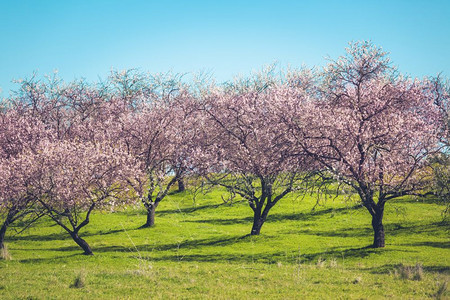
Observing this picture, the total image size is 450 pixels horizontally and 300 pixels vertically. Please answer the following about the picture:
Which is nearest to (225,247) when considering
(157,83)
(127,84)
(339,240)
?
(339,240)

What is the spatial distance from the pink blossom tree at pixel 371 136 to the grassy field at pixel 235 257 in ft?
7.25

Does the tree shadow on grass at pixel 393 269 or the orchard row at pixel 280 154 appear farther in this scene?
the orchard row at pixel 280 154

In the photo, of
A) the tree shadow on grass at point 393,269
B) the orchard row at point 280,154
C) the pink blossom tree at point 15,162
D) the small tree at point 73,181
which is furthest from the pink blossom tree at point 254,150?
the pink blossom tree at point 15,162

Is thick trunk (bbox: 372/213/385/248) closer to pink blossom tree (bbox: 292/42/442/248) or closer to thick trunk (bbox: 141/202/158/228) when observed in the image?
pink blossom tree (bbox: 292/42/442/248)

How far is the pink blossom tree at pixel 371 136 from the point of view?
2698 cm

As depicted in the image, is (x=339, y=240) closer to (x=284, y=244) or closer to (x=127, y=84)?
(x=284, y=244)

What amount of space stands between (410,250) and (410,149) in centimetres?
651

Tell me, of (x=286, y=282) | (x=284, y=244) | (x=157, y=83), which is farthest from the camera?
(x=157, y=83)

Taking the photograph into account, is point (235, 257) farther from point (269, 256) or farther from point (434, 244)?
point (434, 244)

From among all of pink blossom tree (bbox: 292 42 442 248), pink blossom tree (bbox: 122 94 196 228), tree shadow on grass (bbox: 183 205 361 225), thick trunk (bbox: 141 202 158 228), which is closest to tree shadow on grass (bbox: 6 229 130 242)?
thick trunk (bbox: 141 202 158 228)

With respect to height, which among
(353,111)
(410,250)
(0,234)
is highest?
(353,111)

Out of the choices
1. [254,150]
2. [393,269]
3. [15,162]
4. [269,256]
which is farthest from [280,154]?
[15,162]

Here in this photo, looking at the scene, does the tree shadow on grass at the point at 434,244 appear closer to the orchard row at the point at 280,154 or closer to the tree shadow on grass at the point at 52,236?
the orchard row at the point at 280,154

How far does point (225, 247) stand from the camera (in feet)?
104
